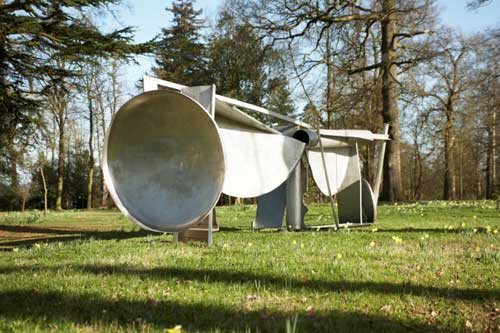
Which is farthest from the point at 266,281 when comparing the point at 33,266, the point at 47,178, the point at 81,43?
the point at 47,178

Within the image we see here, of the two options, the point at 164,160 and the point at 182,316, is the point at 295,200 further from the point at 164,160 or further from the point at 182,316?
the point at 182,316

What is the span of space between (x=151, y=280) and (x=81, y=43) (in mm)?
11213

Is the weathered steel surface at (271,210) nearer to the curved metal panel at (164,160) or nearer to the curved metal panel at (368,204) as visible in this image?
the curved metal panel at (368,204)

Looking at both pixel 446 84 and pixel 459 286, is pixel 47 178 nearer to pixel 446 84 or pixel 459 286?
pixel 446 84

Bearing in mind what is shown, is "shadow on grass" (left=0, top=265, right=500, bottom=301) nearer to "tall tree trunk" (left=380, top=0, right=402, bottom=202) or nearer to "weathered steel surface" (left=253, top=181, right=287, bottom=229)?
"weathered steel surface" (left=253, top=181, right=287, bottom=229)

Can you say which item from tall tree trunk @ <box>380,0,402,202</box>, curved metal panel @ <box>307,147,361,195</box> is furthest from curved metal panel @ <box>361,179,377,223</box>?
tall tree trunk @ <box>380,0,402,202</box>

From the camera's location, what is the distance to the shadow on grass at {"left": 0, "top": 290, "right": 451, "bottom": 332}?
3.01m

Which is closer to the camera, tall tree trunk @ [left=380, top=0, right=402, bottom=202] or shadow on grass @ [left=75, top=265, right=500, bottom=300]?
shadow on grass @ [left=75, top=265, right=500, bottom=300]

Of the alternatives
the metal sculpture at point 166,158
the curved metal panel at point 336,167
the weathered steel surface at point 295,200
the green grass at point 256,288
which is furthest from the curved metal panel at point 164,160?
the curved metal panel at point 336,167

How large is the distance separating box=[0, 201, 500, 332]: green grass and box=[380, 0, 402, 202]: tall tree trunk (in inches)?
632

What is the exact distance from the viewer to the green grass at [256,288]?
312 centimetres

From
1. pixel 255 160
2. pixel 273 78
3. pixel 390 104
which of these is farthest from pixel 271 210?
pixel 273 78

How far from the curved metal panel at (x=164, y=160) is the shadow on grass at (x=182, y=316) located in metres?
2.68

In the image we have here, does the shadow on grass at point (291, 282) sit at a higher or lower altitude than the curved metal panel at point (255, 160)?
lower
